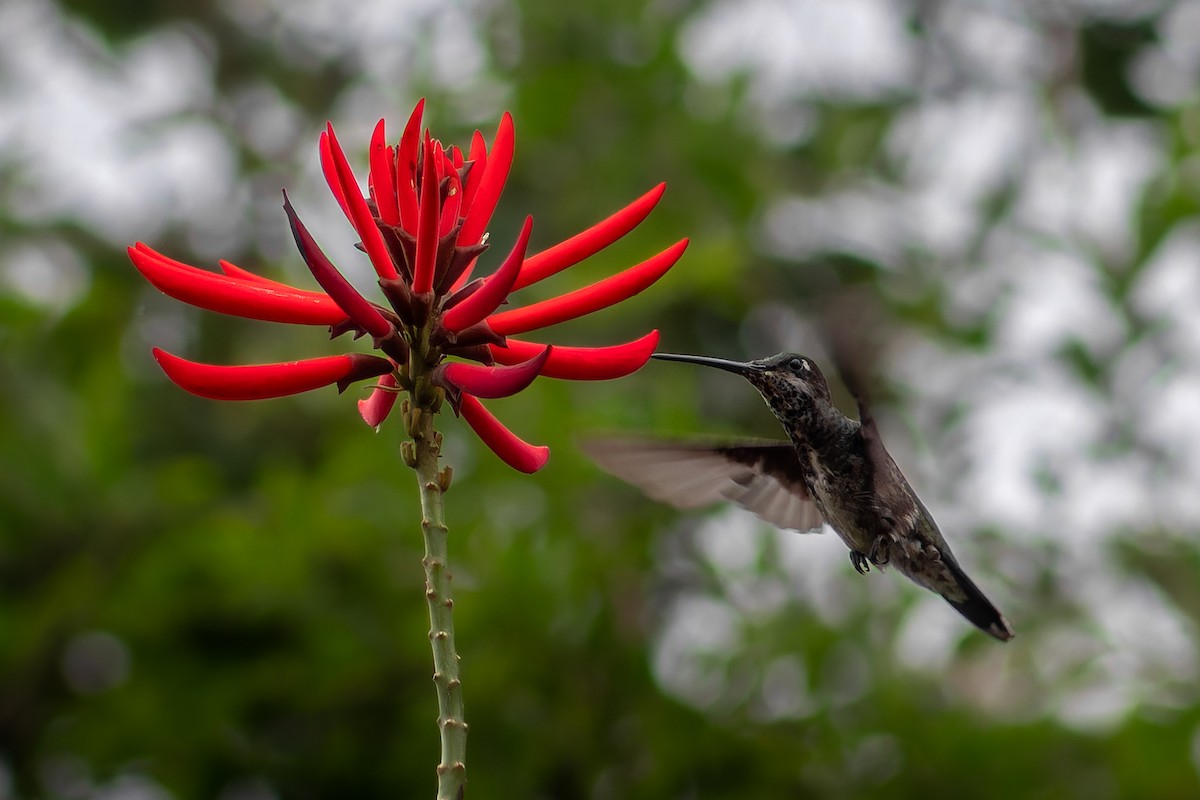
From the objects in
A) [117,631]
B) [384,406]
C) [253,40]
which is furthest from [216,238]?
[384,406]

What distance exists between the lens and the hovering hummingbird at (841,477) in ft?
7.30

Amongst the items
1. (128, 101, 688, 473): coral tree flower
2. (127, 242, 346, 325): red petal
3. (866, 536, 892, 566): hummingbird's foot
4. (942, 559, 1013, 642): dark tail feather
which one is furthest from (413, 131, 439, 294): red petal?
(942, 559, 1013, 642): dark tail feather

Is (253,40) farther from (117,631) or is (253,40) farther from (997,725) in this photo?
(997,725)

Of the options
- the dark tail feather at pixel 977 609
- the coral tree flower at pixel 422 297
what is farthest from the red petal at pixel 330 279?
the dark tail feather at pixel 977 609

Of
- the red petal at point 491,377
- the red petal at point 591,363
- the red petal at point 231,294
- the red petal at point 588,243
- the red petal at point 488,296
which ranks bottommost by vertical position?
the red petal at point 491,377

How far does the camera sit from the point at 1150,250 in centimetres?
527

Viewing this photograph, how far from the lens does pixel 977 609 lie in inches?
95.9

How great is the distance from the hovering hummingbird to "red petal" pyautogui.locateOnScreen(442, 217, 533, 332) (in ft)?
2.08

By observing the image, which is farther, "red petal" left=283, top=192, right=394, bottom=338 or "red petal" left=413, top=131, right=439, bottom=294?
"red petal" left=413, top=131, right=439, bottom=294

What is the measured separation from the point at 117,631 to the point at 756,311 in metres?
2.91

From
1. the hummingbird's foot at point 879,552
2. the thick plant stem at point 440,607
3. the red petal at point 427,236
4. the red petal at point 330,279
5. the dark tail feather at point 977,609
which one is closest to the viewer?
the thick plant stem at point 440,607

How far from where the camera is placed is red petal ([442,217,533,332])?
146cm

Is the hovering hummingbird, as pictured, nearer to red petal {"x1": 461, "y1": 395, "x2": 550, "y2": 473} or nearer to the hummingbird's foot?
the hummingbird's foot

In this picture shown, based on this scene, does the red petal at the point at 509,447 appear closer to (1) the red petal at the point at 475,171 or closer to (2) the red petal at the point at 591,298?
(2) the red petal at the point at 591,298
